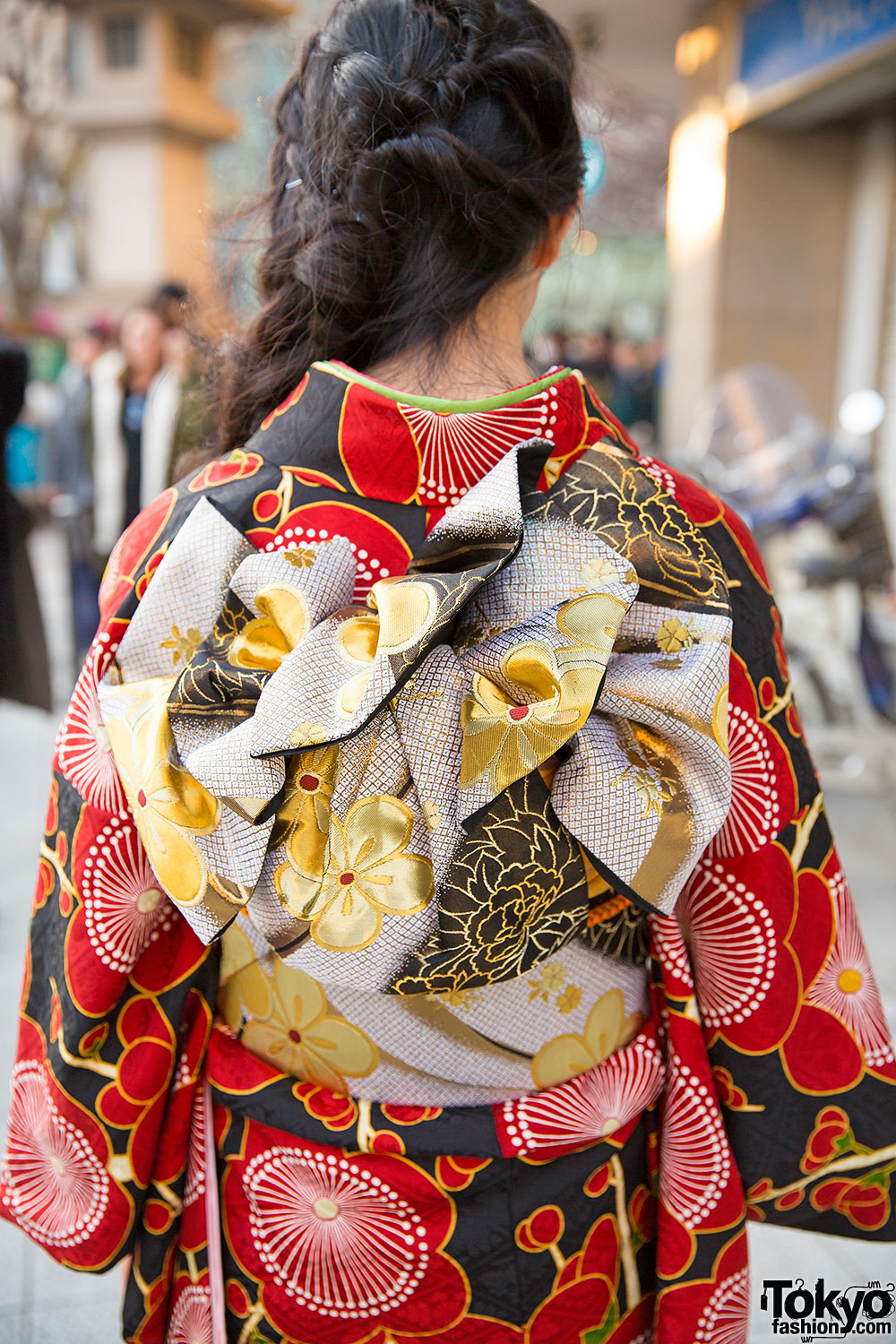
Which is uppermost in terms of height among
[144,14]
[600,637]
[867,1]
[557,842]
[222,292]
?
[144,14]

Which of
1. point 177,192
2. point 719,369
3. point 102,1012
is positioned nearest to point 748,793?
point 102,1012

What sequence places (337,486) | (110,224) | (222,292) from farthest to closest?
(110,224) → (222,292) → (337,486)

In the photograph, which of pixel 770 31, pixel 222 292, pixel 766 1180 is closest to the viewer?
pixel 766 1180

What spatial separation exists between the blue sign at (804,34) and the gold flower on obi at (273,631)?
186 inches

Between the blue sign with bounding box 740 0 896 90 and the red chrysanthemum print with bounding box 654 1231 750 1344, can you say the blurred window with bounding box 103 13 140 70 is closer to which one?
the blue sign with bounding box 740 0 896 90

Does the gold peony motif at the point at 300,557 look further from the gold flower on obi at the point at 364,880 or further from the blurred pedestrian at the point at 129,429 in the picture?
the blurred pedestrian at the point at 129,429

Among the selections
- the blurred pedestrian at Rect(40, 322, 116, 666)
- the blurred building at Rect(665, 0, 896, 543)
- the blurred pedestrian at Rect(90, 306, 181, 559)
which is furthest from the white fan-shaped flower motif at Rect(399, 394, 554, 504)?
the blurred building at Rect(665, 0, 896, 543)

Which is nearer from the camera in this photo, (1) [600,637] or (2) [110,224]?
(1) [600,637]

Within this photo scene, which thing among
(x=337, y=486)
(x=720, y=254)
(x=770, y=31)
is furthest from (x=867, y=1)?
(x=337, y=486)

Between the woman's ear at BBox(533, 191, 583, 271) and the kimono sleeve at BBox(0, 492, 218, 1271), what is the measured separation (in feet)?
1.27

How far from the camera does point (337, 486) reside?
32.9 inches

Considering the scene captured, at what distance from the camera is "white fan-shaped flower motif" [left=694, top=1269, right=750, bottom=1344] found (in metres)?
0.93

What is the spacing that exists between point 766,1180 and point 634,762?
18.1 inches

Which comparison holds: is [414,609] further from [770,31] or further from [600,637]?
[770,31]
